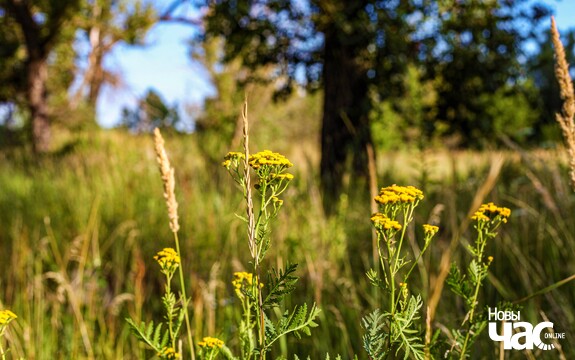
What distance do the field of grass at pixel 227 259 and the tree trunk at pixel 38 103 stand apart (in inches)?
307

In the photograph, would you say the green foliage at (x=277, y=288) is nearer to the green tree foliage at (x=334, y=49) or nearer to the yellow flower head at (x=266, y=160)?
the yellow flower head at (x=266, y=160)

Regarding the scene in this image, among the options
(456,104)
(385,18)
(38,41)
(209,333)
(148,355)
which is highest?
(38,41)

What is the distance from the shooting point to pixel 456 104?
680cm

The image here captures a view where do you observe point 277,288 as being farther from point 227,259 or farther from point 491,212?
point 227,259

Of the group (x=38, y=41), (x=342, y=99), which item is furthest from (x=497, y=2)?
(x=38, y=41)

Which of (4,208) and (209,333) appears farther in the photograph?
(4,208)

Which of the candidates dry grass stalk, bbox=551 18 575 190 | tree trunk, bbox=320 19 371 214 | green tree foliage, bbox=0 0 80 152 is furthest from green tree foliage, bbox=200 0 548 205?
green tree foliage, bbox=0 0 80 152

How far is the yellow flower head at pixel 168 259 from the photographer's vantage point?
100 cm

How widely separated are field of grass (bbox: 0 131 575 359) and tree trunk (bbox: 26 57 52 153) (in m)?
7.81

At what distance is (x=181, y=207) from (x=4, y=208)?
210cm

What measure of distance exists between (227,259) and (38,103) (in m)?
10.5

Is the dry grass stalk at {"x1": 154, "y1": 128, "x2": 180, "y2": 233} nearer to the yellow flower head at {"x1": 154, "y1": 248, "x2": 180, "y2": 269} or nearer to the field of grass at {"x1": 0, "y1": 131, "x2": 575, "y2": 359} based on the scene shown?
the yellow flower head at {"x1": 154, "y1": 248, "x2": 180, "y2": 269}

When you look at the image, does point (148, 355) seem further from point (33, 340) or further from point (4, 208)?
point (4, 208)

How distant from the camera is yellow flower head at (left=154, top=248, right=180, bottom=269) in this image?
1.00 meters
